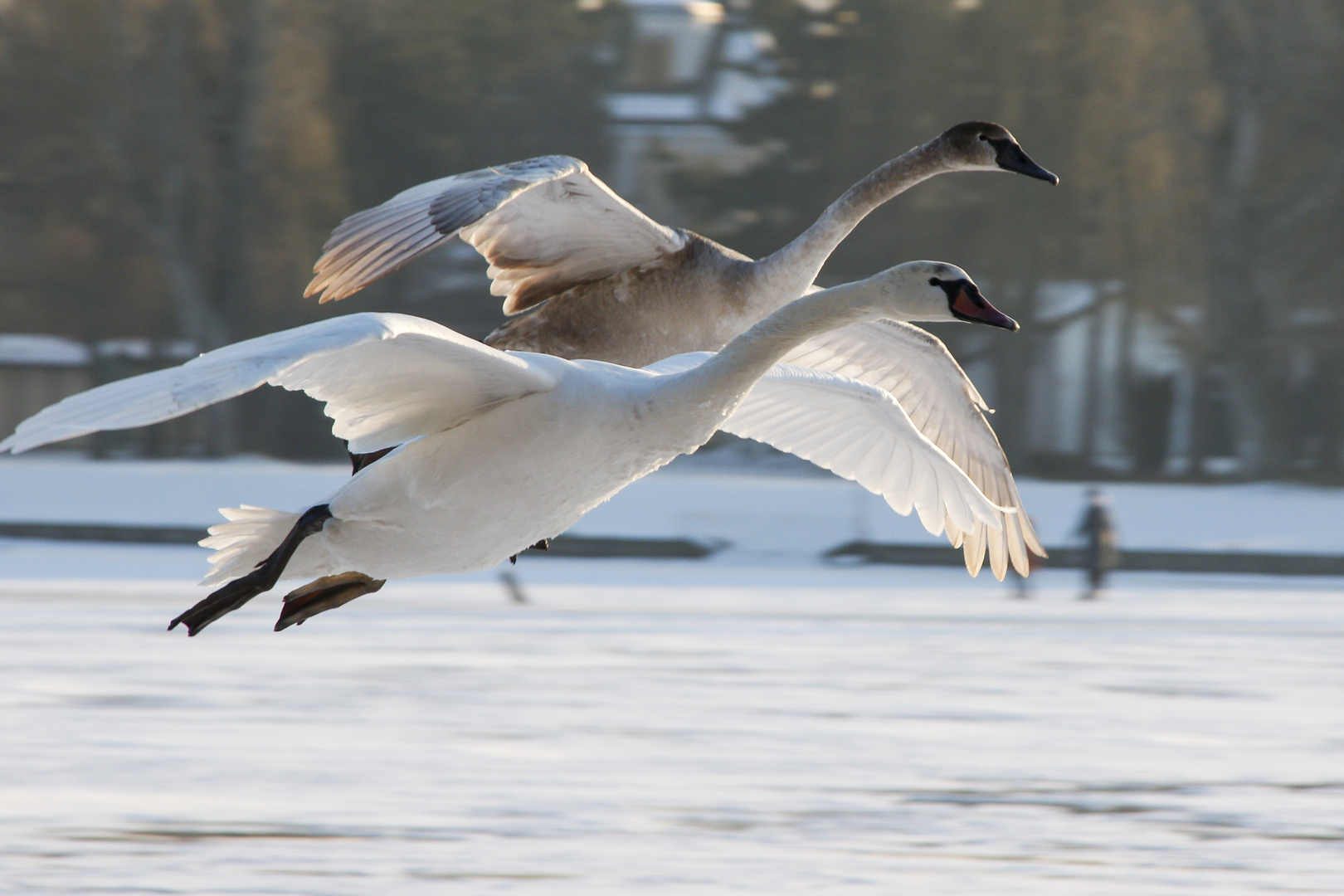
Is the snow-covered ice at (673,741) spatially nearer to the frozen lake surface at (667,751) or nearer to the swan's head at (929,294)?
the frozen lake surface at (667,751)

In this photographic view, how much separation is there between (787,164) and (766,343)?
23.6 metres

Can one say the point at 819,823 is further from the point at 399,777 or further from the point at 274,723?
the point at 274,723

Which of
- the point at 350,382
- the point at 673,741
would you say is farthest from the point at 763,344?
the point at 673,741

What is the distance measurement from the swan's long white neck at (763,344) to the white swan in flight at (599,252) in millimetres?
821

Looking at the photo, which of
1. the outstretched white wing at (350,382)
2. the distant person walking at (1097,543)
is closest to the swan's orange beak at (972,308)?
the outstretched white wing at (350,382)

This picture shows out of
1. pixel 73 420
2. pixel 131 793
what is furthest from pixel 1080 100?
pixel 73 420

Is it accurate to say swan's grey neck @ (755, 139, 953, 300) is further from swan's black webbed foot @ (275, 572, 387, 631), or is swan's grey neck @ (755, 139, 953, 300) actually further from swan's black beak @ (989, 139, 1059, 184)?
swan's black webbed foot @ (275, 572, 387, 631)

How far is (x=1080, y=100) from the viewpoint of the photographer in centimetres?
2753

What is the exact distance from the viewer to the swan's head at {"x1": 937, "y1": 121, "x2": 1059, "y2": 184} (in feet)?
19.0

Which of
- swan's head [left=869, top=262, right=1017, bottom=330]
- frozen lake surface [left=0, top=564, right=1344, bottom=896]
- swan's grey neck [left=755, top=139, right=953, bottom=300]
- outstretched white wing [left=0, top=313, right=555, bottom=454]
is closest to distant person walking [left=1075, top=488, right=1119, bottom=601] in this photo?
frozen lake surface [left=0, top=564, right=1344, bottom=896]

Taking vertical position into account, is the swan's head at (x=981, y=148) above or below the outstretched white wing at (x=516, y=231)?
above

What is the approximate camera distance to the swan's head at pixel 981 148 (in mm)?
5785

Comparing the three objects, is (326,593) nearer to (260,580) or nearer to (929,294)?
(260,580)

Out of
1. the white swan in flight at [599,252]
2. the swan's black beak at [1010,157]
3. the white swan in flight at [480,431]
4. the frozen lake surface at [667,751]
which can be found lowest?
the frozen lake surface at [667,751]
